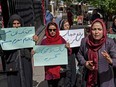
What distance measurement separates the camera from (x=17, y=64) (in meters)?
5.81

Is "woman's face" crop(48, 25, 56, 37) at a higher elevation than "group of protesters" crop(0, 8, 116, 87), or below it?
higher

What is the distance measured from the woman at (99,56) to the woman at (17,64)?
1.45 meters

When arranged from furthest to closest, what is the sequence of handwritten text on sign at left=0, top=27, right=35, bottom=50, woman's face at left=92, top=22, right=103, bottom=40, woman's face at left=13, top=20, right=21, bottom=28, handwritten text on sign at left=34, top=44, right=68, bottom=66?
1. handwritten text on sign at left=34, top=44, right=68, bottom=66
2. handwritten text on sign at left=0, top=27, right=35, bottom=50
3. woman's face at left=13, top=20, right=21, bottom=28
4. woman's face at left=92, top=22, right=103, bottom=40

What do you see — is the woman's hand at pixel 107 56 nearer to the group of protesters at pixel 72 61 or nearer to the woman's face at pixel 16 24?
the group of protesters at pixel 72 61

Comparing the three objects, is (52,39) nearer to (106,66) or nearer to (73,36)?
(73,36)

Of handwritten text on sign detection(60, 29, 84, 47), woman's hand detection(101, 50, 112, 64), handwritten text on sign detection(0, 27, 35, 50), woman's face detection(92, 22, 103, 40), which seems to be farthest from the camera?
handwritten text on sign detection(60, 29, 84, 47)

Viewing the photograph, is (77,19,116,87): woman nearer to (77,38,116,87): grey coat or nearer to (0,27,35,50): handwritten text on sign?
(77,38,116,87): grey coat

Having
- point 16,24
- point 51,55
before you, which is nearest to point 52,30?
point 51,55

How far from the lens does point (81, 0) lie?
695 inches

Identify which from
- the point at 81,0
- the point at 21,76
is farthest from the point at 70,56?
the point at 81,0

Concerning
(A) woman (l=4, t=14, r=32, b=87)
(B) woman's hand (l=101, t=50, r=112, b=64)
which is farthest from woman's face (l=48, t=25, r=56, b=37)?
(B) woman's hand (l=101, t=50, r=112, b=64)

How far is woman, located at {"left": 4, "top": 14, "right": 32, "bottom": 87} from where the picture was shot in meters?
5.75

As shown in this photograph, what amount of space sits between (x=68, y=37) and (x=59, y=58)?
2.90 feet

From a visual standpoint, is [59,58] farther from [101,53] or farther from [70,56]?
[101,53]
